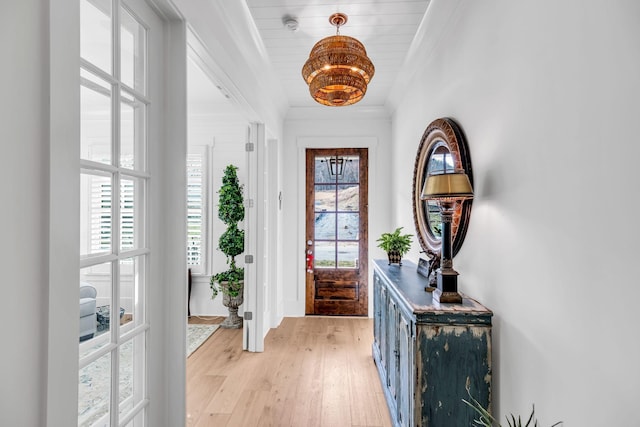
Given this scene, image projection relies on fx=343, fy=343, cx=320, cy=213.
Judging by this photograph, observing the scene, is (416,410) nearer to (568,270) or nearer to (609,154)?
(568,270)

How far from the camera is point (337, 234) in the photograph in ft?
15.2

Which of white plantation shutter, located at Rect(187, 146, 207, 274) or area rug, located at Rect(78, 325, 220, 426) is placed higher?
white plantation shutter, located at Rect(187, 146, 207, 274)

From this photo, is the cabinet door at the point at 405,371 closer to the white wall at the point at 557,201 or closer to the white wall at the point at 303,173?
the white wall at the point at 557,201

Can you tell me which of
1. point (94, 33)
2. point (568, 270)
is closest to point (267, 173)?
point (94, 33)

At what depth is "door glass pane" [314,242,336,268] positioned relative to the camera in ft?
15.2

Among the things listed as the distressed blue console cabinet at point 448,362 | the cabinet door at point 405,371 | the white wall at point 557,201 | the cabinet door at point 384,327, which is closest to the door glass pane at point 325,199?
the cabinet door at point 384,327

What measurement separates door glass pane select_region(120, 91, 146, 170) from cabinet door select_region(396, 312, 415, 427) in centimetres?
147

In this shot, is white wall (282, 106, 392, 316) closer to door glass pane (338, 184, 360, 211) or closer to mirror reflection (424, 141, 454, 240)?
door glass pane (338, 184, 360, 211)

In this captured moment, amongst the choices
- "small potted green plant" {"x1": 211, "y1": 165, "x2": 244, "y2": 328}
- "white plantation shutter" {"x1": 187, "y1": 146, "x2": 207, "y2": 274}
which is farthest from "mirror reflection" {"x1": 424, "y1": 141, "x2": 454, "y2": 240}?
"white plantation shutter" {"x1": 187, "y1": 146, "x2": 207, "y2": 274}

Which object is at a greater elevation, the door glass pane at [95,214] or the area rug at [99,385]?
the door glass pane at [95,214]

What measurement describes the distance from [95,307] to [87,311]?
0.11 ft

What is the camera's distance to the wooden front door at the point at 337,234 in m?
4.62

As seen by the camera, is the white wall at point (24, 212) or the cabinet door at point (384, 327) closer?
the white wall at point (24, 212)

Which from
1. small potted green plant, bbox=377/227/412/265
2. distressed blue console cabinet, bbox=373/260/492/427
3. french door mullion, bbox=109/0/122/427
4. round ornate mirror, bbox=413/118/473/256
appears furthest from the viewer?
small potted green plant, bbox=377/227/412/265
